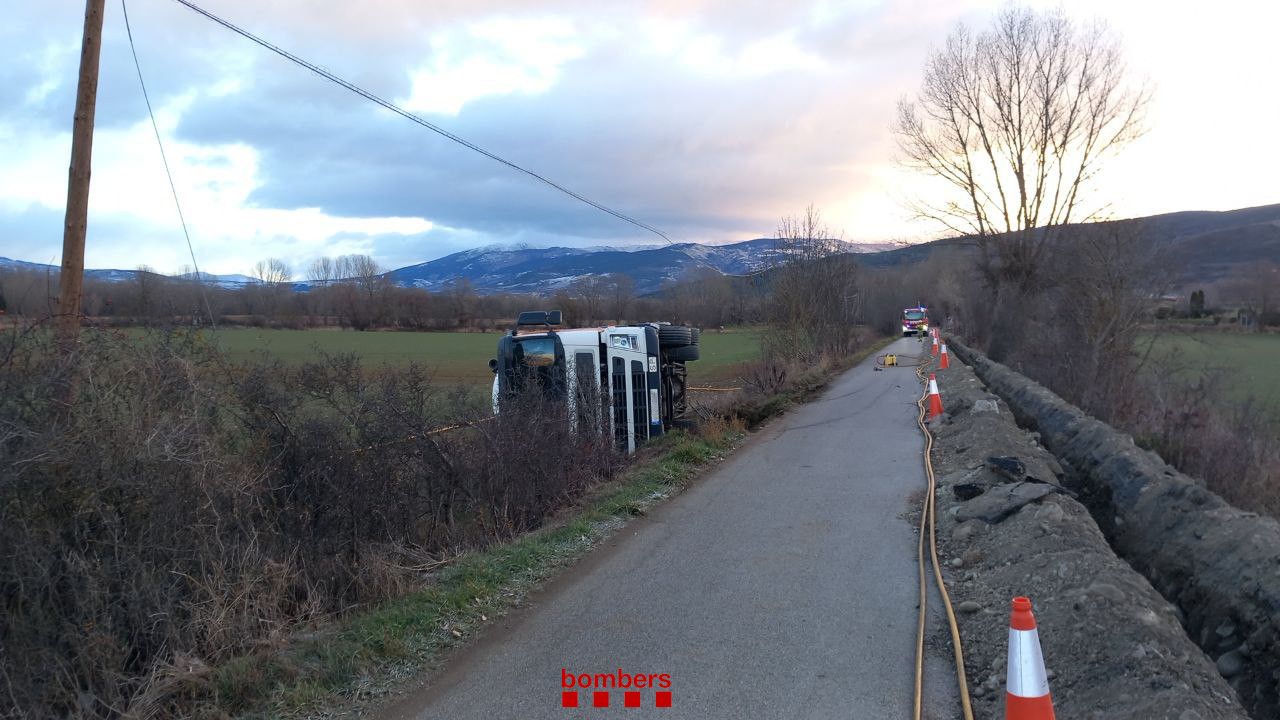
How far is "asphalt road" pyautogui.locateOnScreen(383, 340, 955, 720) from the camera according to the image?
4.54 m

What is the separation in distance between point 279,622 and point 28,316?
8.94 feet

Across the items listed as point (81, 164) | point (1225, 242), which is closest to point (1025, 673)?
point (81, 164)

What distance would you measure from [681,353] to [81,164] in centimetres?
1256

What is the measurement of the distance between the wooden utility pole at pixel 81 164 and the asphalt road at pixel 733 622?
4336 millimetres

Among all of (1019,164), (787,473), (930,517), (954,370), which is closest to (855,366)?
(954,370)

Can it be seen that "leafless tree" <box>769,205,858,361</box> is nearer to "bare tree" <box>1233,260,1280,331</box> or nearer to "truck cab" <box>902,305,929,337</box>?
"bare tree" <box>1233,260,1280,331</box>

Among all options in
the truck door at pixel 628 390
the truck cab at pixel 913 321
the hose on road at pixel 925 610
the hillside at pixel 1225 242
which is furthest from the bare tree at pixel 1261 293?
the hose on road at pixel 925 610

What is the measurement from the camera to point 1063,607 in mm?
5312

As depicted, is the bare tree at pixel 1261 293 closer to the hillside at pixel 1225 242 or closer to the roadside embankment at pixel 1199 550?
the hillside at pixel 1225 242

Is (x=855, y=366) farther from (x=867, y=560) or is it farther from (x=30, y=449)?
(x=30, y=449)

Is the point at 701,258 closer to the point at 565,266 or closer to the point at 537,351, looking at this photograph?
the point at 537,351

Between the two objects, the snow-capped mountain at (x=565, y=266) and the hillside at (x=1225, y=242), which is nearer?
the snow-capped mountain at (x=565, y=266)

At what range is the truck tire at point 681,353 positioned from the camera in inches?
688

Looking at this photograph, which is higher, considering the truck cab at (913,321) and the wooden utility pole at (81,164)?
the wooden utility pole at (81,164)
